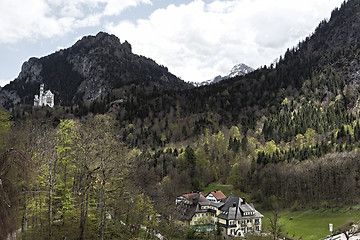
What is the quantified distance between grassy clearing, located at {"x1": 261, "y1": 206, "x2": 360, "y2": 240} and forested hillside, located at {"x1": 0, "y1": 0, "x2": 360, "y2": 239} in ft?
12.2

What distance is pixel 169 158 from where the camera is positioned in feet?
339

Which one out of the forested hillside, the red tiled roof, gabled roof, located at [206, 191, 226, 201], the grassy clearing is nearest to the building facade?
the grassy clearing

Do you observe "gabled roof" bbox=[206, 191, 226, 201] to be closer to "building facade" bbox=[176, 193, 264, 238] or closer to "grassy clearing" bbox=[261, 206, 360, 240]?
"building facade" bbox=[176, 193, 264, 238]

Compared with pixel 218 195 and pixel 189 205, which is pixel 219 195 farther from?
pixel 189 205

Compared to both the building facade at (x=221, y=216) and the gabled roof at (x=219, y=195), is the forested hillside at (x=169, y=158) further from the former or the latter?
the building facade at (x=221, y=216)

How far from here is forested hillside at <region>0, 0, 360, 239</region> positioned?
27.6 metres

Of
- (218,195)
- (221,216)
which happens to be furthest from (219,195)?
(221,216)

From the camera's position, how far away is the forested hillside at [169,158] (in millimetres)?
27625

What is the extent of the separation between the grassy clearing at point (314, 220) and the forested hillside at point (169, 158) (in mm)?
3706

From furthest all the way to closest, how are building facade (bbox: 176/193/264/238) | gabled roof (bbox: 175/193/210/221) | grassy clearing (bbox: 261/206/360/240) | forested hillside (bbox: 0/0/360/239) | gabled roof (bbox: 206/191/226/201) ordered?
gabled roof (bbox: 206/191/226/201) < gabled roof (bbox: 175/193/210/221) < building facade (bbox: 176/193/264/238) < grassy clearing (bbox: 261/206/360/240) < forested hillside (bbox: 0/0/360/239)

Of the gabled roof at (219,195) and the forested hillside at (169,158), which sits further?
the gabled roof at (219,195)

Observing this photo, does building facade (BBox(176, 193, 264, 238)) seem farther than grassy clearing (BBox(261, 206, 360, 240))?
Yes

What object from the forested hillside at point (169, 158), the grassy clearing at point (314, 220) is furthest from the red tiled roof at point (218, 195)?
the grassy clearing at point (314, 220)

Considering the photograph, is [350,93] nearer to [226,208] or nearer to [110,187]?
[226,208]
